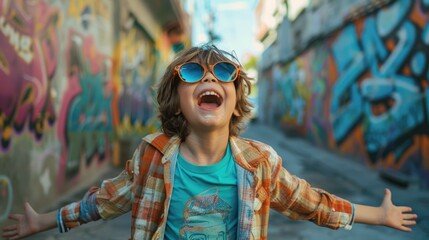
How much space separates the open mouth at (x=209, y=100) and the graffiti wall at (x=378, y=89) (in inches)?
207

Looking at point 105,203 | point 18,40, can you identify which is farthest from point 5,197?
point 105,203

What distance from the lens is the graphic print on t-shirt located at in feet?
4.92

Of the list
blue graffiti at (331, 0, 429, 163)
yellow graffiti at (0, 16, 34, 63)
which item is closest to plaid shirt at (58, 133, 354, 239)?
yellow graffiti at (0, 16, 34, 63)

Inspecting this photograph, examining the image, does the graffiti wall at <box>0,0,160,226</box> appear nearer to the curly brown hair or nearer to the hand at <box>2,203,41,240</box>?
the curly brown hair

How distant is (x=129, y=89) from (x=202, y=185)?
840cm

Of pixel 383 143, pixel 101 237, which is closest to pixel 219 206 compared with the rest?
pixel 101 237

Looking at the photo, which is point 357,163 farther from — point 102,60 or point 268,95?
point 268,95

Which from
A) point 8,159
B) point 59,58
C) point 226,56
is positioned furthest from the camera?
point 59,58

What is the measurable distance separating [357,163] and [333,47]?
3295 millimetres

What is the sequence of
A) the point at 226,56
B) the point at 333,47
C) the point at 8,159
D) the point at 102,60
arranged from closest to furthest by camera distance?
the point at 226,56, the point at 8,159, the point at 102,60, the point at 333,47

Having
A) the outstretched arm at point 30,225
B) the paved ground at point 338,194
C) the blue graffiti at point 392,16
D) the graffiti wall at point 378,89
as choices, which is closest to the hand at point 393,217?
the outstretched arm at point 30,225

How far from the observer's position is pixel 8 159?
3684mm

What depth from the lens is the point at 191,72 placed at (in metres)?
1.56

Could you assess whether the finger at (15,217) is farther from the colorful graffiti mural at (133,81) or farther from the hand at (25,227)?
the colorful graffiti mural at (133,81)
